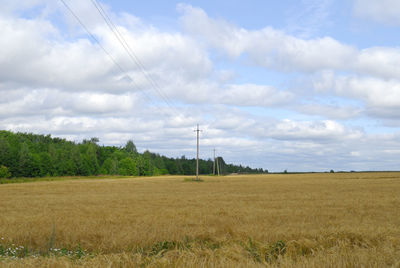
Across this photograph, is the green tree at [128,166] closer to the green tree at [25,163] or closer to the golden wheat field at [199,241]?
the green tree at [25,163]

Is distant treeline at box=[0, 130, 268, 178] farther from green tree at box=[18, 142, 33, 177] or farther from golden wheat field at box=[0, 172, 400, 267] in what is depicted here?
golden wheat field at box=[0, 172, 400, 267]

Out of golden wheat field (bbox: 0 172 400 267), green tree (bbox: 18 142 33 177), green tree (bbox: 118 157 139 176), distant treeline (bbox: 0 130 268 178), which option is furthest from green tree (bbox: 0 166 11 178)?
golden wheat field (bbox: 0 172 400 267)

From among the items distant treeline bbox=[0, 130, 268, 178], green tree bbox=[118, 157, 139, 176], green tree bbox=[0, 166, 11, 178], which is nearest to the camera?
green tree bbox=[0, 166, 11, 178]

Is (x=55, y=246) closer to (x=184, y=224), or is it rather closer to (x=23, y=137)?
(x=184, y=224)

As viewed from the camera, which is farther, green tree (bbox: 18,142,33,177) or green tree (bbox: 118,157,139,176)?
green tree (bbox: 118,157,139,176)

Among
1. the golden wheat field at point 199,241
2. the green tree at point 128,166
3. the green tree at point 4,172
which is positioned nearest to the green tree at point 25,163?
the green tree at point 4,172

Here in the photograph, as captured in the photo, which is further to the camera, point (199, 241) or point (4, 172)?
point (4, 172)

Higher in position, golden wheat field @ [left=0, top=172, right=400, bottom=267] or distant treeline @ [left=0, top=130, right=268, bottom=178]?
distant treeline @ [left=0, top=130, right=268, bottom=178]

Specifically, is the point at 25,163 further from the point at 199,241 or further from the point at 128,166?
the point at 199,241

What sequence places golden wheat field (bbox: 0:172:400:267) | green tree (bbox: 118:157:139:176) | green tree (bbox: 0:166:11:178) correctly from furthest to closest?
green tree (bbox: 118:157:139:176) < green tree (bbox: 0:166:11:178) < golden wheat field (bbox: 0:172:400:267)

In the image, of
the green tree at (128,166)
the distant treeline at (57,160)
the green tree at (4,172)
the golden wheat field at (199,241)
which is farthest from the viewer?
the green tree at (128,166)

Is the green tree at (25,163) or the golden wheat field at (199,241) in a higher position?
the green tree at (25,163)

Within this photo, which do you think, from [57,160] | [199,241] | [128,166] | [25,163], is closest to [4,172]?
[25,163]

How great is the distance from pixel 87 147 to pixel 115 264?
166m
